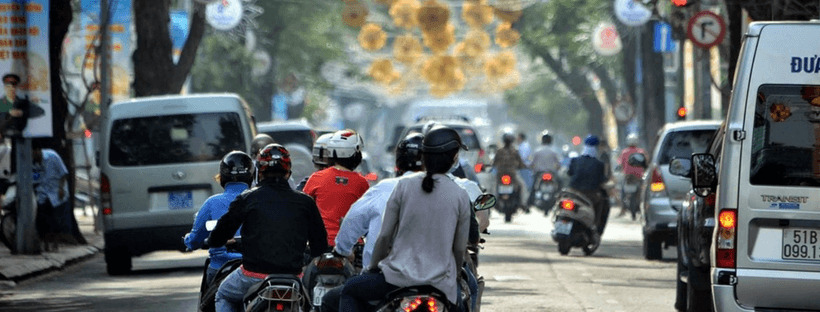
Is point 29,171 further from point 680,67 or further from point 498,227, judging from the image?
point 680,67

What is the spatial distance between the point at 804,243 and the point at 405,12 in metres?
36.6

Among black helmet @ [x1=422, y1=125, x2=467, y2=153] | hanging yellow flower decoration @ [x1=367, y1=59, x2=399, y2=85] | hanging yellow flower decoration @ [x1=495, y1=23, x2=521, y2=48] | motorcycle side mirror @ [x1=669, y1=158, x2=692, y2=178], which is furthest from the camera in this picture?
hanging yellow flower decoration @ [x1=367, y1=59, x2=399, y2=85]

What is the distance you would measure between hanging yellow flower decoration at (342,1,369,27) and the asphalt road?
1821 centimetres

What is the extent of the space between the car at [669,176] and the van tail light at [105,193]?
597 cm

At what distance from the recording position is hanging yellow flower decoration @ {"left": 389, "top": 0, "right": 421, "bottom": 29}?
151ft

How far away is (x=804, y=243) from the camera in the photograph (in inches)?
403

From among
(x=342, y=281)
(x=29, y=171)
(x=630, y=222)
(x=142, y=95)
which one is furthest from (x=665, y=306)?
(x=630, y=222)

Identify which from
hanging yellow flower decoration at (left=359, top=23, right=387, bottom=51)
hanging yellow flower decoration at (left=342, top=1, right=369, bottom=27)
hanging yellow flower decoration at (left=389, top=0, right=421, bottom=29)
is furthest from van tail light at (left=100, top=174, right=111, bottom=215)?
hanging yellow flower decoration at (left=359, top=23, right=387, bottom=51)

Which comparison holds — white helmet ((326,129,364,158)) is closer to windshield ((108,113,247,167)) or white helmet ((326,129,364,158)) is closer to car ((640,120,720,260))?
windshield ((108,113,247,167))

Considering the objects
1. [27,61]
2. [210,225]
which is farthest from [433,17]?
[210,225]

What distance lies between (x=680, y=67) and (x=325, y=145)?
27142mm

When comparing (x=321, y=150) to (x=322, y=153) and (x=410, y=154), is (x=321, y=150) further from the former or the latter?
(x=410, y=154)

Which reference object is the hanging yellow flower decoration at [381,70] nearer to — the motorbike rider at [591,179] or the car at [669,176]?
the motorbike rider at [591,179]

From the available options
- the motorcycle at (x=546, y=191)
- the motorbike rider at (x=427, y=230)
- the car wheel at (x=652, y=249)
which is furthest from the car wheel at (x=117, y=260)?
the motorcycle at (x=546, y=191)
